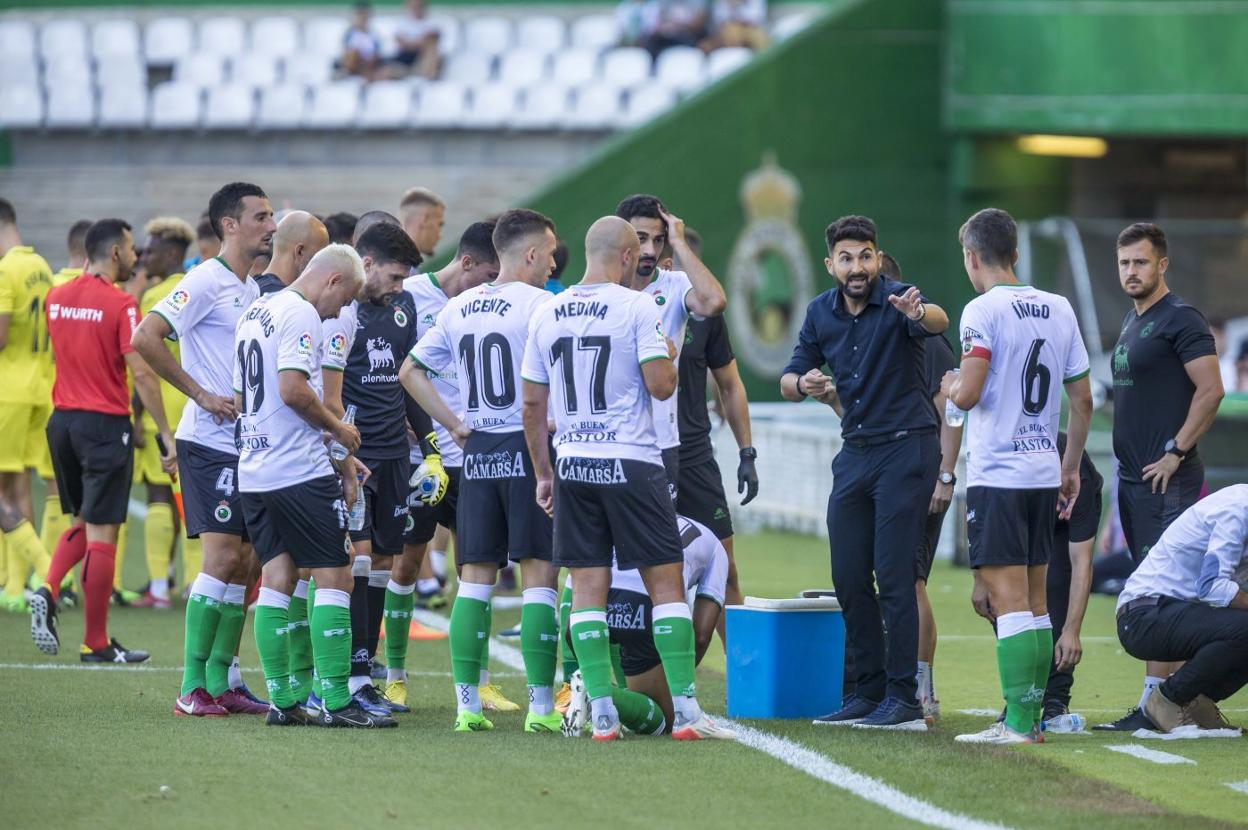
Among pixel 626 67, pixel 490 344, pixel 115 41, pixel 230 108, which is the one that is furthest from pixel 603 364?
pixel 115 41

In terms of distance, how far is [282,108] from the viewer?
76.2 ft

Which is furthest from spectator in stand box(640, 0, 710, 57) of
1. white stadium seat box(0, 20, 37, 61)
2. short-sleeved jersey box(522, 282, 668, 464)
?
short-sleeved jersey box(522, 282, 668, 464)

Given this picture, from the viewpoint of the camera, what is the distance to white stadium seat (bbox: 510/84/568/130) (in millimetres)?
23094

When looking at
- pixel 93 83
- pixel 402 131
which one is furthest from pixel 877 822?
pixel 93 83

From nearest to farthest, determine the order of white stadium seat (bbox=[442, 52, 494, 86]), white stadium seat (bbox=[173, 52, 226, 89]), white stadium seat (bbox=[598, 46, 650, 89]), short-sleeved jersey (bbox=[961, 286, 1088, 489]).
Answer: short-sleeved jersey (bbox=[961, 286, 1088, 489]) → white stadium seat (bbox=[598, 46, 650, 89]) → white stadium seat (bbox=[442, 52, 494, 86]) → white stadium seat (bbox=[173, 52, 226, 89])

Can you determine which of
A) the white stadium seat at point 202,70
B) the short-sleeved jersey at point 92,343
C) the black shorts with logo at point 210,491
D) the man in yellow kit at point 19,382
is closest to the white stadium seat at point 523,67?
the white stadium seat at point 202,70

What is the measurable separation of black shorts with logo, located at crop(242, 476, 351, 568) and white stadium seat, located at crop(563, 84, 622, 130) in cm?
1593

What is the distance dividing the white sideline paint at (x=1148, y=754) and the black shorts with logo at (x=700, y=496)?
217 centimetres

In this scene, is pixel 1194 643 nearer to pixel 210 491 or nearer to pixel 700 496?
pixel 700 496

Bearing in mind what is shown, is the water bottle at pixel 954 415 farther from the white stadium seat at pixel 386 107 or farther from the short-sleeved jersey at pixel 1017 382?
the white stadium seat at pixel 386 107

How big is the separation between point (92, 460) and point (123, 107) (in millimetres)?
14437

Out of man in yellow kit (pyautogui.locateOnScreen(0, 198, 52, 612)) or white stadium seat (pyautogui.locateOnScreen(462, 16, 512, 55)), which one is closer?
man in yellow kit (pyautogui.locateOnScreen(0, 198, 52, 612))

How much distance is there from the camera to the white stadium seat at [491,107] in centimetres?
2303

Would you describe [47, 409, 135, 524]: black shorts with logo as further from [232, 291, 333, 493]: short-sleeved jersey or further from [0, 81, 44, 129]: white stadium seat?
[0, 81, 44, 129]: white stadium seat
